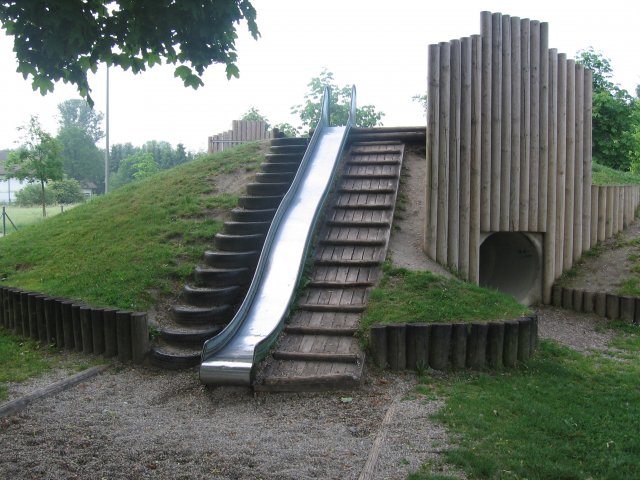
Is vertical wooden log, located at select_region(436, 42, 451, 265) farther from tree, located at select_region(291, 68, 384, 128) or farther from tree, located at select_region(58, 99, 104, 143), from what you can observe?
tree, located at select_region(58, 99, 104, 143)

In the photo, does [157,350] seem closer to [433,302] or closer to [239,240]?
[239,240]

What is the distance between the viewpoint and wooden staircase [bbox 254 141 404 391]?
6.49 meters

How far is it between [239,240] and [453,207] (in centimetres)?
311

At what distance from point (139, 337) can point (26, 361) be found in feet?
4.70

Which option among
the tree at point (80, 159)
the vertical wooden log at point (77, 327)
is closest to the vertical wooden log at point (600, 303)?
the vertical wooden log at point (77, 327)

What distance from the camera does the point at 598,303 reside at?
9.58m

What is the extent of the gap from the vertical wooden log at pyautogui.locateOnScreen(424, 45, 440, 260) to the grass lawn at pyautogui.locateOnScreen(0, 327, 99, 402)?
4.76 metres

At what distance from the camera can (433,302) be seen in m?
7.59

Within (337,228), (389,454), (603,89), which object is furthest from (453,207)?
(603,89)

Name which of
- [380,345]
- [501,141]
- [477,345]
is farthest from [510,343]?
[501,141]

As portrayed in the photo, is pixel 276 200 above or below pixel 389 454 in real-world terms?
above

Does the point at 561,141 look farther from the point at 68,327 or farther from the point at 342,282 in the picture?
the point at 68,327

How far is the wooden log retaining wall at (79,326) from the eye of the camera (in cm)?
734

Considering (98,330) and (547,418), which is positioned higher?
(98,330)
